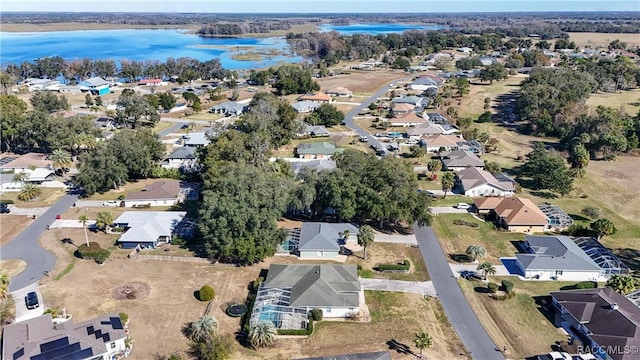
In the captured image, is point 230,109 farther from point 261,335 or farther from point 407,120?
point 261,335

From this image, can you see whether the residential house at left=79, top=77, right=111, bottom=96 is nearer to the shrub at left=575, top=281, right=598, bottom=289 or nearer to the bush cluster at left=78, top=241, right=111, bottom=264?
the bush cluster at left=78, top=241, right=111, bottom=264

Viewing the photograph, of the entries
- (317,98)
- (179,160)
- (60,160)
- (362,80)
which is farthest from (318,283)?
(362,80)

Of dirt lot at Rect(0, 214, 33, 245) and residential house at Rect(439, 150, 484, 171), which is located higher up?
residential house at Rect(439, 150, 484, 171)

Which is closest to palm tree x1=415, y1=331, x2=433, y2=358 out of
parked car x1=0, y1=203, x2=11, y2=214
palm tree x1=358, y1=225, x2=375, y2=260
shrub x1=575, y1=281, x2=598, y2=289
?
palm tree x1=358, y1=225, x2=375, y2=260

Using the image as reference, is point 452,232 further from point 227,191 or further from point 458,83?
point 458,83

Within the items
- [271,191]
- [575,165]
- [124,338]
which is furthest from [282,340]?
[575,165]

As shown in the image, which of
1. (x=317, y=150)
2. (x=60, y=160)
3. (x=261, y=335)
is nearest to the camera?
(x=261, y=335)

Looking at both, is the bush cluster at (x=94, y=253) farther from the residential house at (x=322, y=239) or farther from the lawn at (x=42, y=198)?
the residential house at (x=322, y=239)
